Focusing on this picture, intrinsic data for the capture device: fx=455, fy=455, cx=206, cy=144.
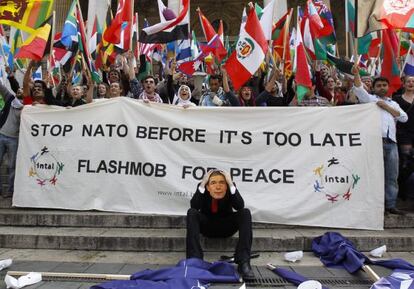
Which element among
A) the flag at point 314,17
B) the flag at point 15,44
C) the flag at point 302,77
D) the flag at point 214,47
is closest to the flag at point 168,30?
the flag at point 214,47

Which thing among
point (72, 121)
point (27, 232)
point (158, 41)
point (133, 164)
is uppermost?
point (158, 41)

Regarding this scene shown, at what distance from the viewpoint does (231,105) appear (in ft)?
23.4

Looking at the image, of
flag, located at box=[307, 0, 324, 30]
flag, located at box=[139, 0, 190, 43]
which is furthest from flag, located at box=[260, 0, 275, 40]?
flag, located at box=[139, 0, 190, 43]

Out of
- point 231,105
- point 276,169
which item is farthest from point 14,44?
point 276,169

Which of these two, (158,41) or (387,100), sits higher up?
(158,41)

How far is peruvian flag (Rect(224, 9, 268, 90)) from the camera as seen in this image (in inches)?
270

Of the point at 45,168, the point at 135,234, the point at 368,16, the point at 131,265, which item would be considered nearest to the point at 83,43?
the point at 45,168

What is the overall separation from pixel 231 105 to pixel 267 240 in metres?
2.34

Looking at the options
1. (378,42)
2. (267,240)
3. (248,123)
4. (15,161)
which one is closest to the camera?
(267,240)

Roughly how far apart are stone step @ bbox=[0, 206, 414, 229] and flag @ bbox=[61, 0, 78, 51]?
317cm

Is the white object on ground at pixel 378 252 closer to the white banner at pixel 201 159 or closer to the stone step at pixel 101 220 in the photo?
the white banner at pixel 201 159

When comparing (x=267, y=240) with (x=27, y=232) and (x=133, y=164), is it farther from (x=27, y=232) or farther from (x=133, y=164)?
(x=27, y=232)

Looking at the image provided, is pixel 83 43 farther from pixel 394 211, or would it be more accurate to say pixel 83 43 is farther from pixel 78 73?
pixel 394 211

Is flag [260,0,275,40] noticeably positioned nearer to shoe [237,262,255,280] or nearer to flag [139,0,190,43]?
flag [139,0,190,43]
